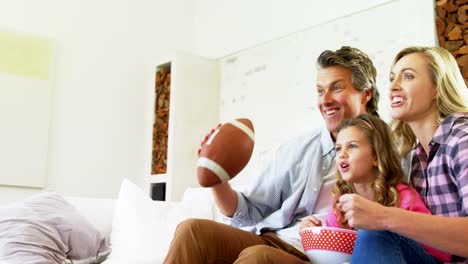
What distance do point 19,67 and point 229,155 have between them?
270cm

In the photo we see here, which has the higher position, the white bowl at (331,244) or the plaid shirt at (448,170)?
the plaid shirt at (448,170)

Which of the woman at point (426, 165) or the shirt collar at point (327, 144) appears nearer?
the woman at point (426, 165)

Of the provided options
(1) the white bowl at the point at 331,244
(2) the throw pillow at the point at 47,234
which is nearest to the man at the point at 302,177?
(1) the white bowl at the point at 331,244

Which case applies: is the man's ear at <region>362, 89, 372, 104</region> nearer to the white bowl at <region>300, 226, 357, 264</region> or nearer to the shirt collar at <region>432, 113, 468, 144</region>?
the shirt collar at <region>432, 113, 468, 144</region>

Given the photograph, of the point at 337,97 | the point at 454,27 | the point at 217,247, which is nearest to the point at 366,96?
A: the point at 337,97

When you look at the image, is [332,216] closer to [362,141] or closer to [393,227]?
[362,141]

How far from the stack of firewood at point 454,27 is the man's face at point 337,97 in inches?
45.5

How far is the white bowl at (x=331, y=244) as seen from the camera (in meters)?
1.42

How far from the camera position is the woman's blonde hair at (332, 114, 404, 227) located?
149cm

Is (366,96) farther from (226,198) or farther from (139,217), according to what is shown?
(139,217)

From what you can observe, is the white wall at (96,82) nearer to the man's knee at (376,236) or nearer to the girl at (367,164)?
the girl at (367,164)

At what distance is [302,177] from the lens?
1.81m

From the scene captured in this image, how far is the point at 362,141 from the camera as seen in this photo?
1.58 meters

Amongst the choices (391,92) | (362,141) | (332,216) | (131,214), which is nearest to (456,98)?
(391,92)
